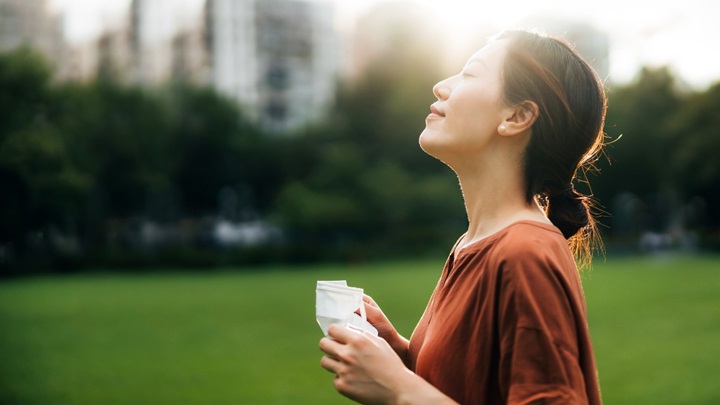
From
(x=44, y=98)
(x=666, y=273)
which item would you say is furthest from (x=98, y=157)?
(x=666, y=273)

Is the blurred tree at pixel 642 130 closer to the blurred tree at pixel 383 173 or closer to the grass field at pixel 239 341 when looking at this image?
the blurred tree at pixel 383 173

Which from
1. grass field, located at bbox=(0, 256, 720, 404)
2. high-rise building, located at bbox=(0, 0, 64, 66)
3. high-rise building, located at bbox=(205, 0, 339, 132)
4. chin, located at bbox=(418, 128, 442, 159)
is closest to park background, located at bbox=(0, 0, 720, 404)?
grass field, located at bbox=(0, 256, 720, 404)

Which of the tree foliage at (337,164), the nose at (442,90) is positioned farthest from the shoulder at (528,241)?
the tree foliage at (337,164)

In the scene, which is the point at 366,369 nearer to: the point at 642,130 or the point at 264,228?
the point at 642,130

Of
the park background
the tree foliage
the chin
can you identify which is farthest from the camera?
the tree foliage

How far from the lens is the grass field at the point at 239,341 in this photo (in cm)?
1067

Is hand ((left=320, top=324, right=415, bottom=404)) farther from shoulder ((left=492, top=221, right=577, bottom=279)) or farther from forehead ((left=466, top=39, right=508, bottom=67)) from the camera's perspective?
forehead ((left=466, top=39, right=508, bottom=67))

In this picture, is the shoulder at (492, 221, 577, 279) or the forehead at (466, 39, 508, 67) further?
the forehead at (466, 39, 508, 67)

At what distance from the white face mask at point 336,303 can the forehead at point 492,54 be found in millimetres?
617

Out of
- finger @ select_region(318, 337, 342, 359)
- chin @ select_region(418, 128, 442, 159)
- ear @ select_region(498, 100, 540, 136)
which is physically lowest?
finger @ select_region(318, 337, 342, 359)

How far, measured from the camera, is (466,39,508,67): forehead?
203cm

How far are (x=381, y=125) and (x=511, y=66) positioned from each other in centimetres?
5465

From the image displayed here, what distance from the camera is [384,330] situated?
2396 millimetres

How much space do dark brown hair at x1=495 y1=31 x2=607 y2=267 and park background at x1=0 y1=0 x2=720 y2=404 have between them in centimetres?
367
